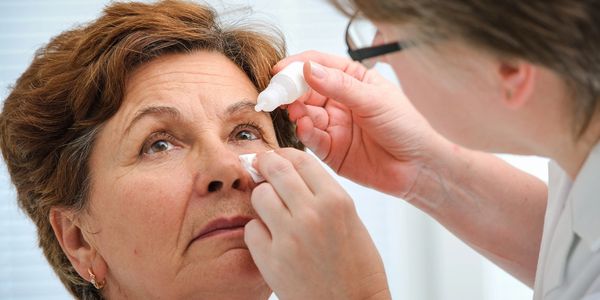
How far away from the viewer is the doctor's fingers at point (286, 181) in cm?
132

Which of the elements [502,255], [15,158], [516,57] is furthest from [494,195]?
[15,158]

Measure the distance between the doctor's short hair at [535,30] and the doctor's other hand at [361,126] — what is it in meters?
0.69

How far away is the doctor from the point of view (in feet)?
2.98

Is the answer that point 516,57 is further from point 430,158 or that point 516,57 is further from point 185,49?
point 185,49

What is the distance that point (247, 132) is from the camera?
1688 mm

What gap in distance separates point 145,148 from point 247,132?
0.24 m

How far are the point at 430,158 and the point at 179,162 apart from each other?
0.60 m

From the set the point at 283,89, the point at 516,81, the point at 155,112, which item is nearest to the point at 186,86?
the point at 155,112

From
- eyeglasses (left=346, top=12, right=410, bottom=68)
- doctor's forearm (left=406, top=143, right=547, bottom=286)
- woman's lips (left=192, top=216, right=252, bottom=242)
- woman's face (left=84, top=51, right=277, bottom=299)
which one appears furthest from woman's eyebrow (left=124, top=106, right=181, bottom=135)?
doctor's forearm (left=406, top=143, right=547, bottom=286)

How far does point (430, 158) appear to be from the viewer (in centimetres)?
175

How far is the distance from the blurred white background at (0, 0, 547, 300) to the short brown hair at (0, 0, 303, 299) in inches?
34.1

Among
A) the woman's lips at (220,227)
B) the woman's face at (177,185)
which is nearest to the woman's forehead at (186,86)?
the woman's face at (177,185)

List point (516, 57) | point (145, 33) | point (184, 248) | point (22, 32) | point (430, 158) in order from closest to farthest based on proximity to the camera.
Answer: point (516, 57) < point (184, 248) < point (145, 33) < point (430, 158) < point (22, 32)

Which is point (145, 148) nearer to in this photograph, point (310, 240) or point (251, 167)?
point (251, 167)
